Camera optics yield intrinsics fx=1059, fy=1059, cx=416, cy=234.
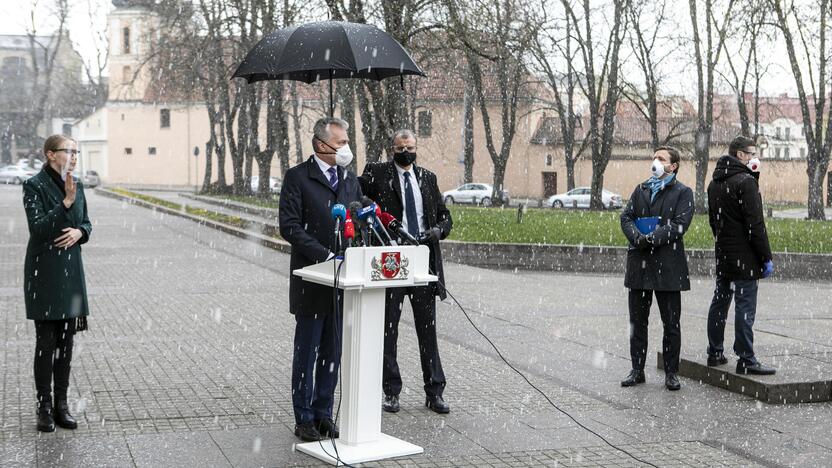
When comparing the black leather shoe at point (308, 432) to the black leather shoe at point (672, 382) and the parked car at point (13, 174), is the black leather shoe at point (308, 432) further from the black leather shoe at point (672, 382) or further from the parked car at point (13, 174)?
the parked car at point (13, 174)

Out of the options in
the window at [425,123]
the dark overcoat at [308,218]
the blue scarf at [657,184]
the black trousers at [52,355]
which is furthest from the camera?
the window at [425,123]

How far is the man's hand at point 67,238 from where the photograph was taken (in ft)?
21.0

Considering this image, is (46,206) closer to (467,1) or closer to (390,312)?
(390,312)

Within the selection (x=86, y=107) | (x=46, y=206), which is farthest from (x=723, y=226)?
(x=86, y=107)

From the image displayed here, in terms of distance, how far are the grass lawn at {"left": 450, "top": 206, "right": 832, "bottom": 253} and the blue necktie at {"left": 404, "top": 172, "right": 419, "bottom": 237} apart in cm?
1472

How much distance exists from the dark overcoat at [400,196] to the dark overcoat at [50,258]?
1863 mm

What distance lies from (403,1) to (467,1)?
1.39 meters

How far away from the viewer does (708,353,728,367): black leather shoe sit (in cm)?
827

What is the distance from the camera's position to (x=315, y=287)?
6215 millimetres

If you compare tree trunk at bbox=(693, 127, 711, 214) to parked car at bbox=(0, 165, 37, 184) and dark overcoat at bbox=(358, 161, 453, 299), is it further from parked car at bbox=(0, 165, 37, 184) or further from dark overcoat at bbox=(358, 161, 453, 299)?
parked car at bbox=(0, 165, 37, 184)

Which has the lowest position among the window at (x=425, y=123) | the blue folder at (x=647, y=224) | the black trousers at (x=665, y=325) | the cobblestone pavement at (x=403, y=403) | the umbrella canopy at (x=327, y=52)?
the cobblestone pavement at (x=403, y=403)

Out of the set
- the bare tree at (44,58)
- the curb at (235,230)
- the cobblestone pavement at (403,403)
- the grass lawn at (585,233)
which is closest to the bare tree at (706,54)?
the grass lawn at (585,233)

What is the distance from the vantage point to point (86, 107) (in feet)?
298

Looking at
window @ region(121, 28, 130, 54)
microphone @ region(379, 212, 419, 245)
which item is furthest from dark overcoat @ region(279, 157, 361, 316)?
window @ region(121, 28, 130, 54)
